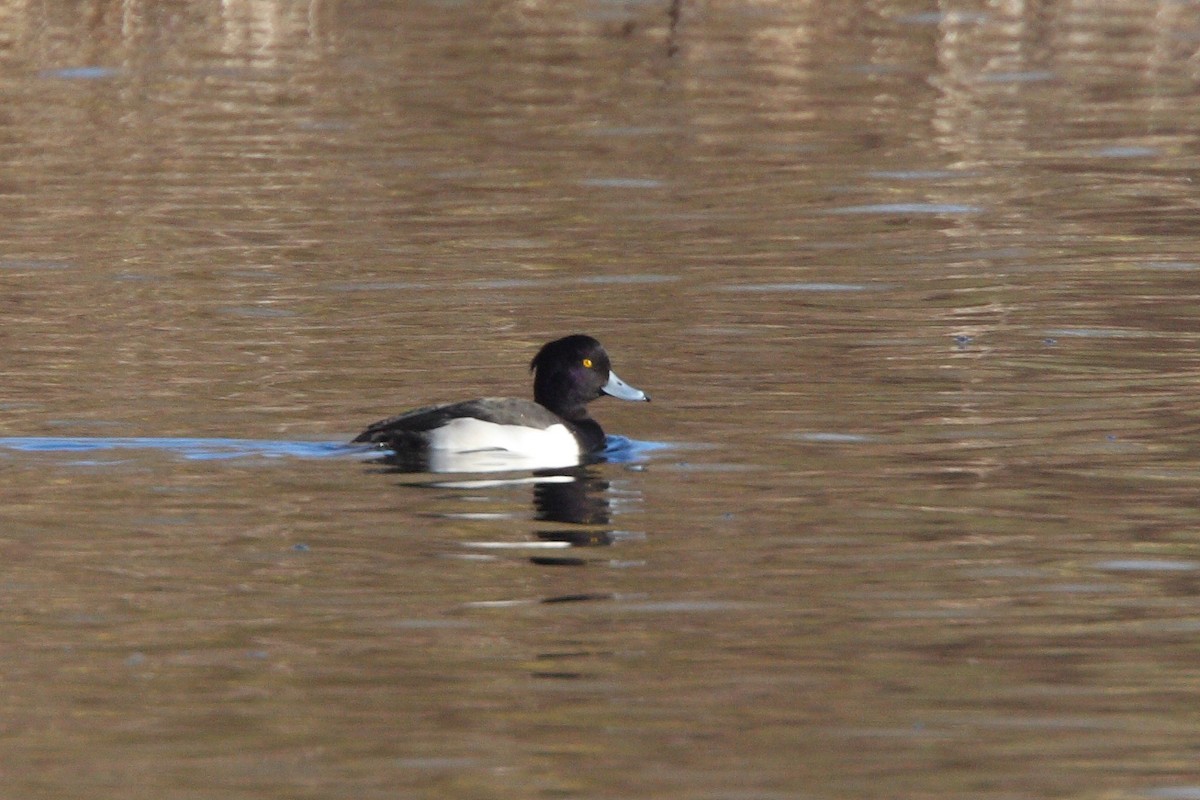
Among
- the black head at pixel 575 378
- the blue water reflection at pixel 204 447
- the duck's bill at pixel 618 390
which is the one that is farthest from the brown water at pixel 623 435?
the black head at pixel 575 378

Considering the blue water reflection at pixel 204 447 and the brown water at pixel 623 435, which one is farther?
the blue water reflection at pixel 204 447

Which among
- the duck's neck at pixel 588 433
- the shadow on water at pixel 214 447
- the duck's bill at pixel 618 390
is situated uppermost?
the duck's bill at pixel 618 390

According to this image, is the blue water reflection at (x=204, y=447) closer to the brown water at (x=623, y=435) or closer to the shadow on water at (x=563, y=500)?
the brown water at (x=623, y=435)

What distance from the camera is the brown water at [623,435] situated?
290 inches

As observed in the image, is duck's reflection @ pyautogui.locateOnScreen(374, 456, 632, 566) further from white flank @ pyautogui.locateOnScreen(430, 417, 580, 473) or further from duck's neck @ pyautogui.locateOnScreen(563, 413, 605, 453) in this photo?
duck's neck @ pyautogui.locateOnScreen(563, 413, 605, 453)

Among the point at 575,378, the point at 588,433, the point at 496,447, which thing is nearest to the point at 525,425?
the point at 496,447

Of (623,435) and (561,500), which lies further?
(623,435)

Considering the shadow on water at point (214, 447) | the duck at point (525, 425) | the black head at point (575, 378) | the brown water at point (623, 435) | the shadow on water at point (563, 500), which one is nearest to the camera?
the brown water at point (623, 435)

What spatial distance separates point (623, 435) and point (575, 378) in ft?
1.24

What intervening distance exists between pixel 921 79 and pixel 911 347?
42.8 ft

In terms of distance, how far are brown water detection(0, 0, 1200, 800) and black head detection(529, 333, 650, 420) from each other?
0.30 m

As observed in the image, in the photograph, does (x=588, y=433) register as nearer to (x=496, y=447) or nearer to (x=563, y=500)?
(x=496, y=447)

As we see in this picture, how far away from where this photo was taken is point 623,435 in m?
12.2

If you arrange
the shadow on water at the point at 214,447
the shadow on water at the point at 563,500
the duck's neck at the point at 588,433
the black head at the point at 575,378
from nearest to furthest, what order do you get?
the shadow on water at the point at 563,500, the shadow on water at the point at 214,447, the duck's neck at the point at 588,433, the black head at the point at 575,378
